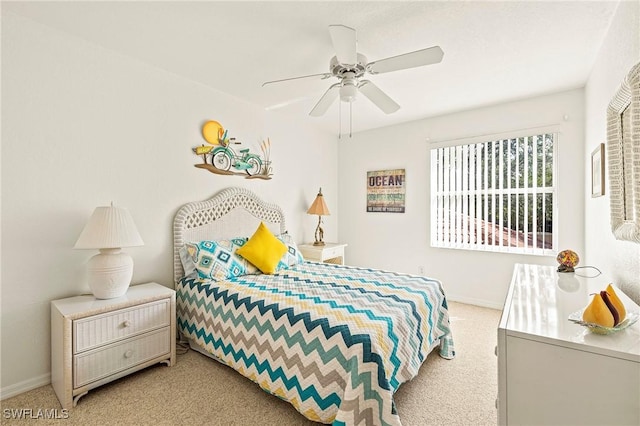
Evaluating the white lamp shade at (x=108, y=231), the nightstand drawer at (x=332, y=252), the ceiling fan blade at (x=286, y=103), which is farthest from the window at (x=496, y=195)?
the white lamp shade at (x=108, y=231)

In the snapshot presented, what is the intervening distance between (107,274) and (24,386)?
2.96 feet

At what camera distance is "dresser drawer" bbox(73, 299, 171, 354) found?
1.92 m

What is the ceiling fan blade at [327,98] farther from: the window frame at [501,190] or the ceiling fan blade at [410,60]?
the window frame at [501,190]

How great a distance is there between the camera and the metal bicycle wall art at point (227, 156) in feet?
10.3

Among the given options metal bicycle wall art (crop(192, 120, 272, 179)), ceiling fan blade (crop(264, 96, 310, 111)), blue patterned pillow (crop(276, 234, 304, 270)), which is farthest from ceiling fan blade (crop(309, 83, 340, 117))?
blue patterned pillow (crop(276, 234, 304, 270))

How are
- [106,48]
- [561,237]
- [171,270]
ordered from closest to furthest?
[106,48]
[171,270]
[561,237]

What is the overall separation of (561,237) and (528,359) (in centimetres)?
292

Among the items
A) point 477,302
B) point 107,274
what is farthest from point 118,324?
point 477,302

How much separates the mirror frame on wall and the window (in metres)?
1.89

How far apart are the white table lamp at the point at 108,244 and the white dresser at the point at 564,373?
238 centimetres

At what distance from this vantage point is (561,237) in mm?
3301

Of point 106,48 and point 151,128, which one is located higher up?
point 106,48

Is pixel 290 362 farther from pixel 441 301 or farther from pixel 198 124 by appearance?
pixel 198 124

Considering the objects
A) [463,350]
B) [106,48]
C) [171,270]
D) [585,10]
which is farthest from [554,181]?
[106,48]
